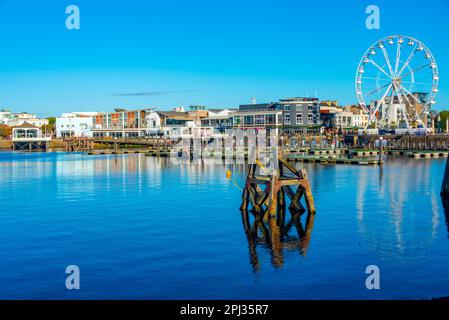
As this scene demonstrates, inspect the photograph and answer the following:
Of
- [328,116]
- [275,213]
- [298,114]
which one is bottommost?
[275,213]

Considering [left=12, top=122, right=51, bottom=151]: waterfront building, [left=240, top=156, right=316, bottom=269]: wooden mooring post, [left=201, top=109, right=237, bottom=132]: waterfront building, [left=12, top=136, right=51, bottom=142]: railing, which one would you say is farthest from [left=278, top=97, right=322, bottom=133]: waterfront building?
[left=240, top=156, right=316, bottom=269]: wooden mooring post

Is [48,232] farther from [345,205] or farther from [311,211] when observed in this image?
[345,205]

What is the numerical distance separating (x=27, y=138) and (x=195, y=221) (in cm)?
13468

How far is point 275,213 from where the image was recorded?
3216 centimetres

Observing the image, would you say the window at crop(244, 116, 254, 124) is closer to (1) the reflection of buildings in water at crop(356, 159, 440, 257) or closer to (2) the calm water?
(1) the reflection of buildings in water at crop(356, 159, 440, 257)

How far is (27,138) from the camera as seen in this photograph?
15550 cm

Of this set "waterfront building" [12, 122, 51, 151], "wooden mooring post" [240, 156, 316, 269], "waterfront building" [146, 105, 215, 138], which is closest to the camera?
"wooden mooring post" [240, 156, 316, 269]

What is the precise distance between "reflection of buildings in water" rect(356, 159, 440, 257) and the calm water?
0.08 metres

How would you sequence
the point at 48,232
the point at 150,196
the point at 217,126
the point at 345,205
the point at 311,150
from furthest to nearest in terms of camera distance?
the point at 217,126
the point at 311,150
the point at 150,196
the point at 345,205
the point at 48,232

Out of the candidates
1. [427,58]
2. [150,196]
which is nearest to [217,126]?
[427,58]

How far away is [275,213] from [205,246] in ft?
23.8

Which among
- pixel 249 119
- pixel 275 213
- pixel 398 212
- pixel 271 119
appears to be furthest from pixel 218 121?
pixel 275 213

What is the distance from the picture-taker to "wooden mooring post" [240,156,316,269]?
2700 centimetres

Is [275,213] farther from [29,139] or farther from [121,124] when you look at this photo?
[121,124]
